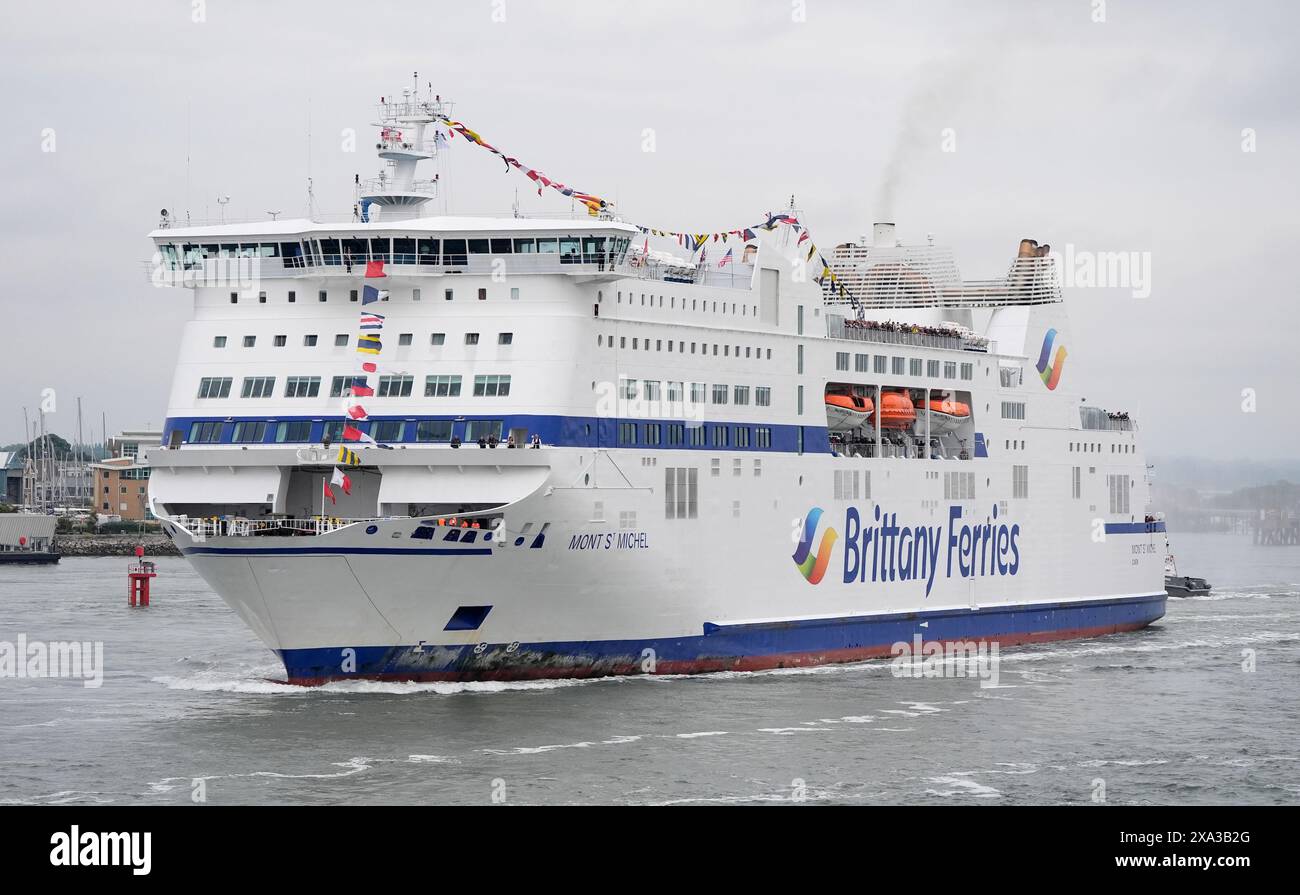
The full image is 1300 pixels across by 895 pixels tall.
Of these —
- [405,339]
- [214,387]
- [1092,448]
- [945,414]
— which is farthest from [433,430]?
[1092,448]

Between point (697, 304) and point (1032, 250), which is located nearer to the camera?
point (697, 304)

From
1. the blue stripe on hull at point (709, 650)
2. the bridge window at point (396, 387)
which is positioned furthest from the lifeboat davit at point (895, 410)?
the bridge window at point (396, 387)

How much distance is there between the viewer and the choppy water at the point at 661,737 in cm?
2197

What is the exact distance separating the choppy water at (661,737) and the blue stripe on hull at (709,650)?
343 millimetres

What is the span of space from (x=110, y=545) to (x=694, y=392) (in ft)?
238

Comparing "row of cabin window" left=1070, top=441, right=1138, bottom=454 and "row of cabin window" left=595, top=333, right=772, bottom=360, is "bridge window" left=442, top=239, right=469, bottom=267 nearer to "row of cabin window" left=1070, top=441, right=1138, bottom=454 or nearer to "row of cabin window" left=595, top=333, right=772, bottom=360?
"row of cabin window" left=595, top=333, right=772, bottom=360

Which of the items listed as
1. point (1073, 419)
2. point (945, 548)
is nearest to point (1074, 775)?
point (945, 548)

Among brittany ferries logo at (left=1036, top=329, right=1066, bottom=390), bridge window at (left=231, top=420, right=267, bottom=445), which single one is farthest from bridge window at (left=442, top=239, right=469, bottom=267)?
brittany ferries logo at (left=1036, top=329, right=1066, bottom=390)

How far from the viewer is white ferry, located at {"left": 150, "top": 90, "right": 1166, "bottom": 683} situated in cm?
2756

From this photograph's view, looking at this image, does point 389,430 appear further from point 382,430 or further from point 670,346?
point 670,346

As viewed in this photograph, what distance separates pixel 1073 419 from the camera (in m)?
43.5

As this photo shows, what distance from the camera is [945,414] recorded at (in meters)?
39.2
